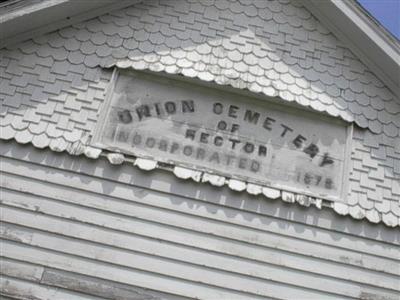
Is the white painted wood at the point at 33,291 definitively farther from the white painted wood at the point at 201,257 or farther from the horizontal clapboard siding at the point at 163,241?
the white painted wood at the point at 201,257

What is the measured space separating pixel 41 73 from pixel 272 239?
2971 mm

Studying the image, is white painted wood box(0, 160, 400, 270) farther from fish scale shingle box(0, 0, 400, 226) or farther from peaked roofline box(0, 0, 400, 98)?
peaked roofline box(0, 0, 400, 98)

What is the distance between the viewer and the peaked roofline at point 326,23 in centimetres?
444

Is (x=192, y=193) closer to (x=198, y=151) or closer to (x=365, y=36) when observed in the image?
(x=198, y=151)

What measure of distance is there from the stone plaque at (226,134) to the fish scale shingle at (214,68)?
0.15 metres

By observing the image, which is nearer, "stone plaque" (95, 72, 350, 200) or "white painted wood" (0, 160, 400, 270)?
"white painted wood" (0, 160, 400, 270)

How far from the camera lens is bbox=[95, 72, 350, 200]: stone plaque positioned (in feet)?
14.1

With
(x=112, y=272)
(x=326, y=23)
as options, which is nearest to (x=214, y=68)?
(x=326, y=23)

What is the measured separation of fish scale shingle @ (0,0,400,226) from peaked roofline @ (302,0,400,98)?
0.32ft

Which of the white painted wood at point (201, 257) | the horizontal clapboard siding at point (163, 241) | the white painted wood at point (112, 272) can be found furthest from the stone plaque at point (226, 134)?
the white painted wood at point (112, 272)

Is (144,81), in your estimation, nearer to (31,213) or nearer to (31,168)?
(31,168)

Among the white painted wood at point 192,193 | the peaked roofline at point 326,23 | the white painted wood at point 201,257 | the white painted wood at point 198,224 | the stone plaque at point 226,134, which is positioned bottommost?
the white painted wood at point 201,257

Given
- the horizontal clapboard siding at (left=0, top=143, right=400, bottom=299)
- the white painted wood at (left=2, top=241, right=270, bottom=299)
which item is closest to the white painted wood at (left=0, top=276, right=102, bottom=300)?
the horizontal clapboard siding at (left=0, top=143, right=400, bottom=299)

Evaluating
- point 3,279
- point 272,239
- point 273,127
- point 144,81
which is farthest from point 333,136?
point 3,279
